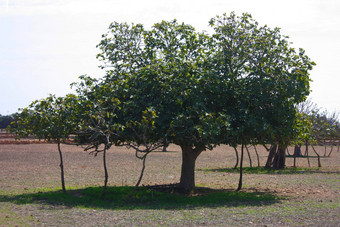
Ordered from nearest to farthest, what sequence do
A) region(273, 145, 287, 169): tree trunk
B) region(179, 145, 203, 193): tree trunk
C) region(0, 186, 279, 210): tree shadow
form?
1. region(0, 186, 279, 210): tree shadow
2. region(179, 145, 203, 193): tree trunk
3. region(273, 145, 287, 169): tree trunk

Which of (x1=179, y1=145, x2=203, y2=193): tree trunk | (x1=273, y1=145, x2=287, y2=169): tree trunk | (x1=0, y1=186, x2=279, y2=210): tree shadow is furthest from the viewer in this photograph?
(x1=273, y1=145, x2=287, y2=169): tree trunk

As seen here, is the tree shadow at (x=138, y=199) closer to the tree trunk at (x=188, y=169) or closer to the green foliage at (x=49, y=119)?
the tree trunk at (x=188, y=169)

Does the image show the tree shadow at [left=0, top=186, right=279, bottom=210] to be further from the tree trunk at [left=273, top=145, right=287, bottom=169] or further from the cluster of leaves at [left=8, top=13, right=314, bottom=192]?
the tree trunk at [left=273, top=145, right=287, bottom=169]

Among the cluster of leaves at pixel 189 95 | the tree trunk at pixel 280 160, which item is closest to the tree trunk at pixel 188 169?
the cluster of leaves at pixel 189 95

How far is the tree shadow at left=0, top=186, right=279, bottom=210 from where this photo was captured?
15805 millimetres

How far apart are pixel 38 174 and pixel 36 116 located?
1091 centimetres

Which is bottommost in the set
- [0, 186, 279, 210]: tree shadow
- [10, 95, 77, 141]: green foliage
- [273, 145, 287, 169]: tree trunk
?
[0, 186, 279, 210]: tree shadow

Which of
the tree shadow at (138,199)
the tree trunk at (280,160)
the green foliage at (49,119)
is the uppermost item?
the green foliage at (49,119)

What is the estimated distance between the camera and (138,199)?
1712 centimetres

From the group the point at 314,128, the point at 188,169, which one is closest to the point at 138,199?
the point at 188,169

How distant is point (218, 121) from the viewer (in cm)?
1563

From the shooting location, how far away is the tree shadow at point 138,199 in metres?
15.8

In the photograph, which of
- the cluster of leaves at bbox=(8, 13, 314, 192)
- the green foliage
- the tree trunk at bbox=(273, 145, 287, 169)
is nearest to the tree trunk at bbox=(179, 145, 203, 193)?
the cluster of leaves at bbox=(8, 13, 314, 192)

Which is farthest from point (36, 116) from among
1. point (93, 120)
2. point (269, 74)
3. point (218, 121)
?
point (269, 74)
